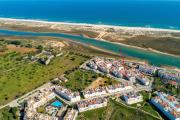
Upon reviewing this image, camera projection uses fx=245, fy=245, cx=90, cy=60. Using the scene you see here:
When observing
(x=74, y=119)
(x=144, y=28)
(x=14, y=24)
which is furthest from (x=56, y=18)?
(x=74, y=119)

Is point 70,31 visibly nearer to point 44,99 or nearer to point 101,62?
point 101,62

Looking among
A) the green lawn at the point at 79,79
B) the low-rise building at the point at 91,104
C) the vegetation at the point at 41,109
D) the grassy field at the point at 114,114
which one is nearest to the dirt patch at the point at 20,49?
the green lawn at the point at 79,79

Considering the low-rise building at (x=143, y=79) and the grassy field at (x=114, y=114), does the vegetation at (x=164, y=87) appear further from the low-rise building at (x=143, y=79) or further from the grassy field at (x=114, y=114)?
the grassy field at (x=114, y=114)

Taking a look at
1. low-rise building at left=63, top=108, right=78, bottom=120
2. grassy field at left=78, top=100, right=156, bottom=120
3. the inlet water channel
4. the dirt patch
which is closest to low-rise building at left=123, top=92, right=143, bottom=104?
grassy field at left=78, top=100, right=156, bottom=120

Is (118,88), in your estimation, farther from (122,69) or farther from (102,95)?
(122,69)

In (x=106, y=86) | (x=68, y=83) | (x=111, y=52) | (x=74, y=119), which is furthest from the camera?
(x=111, y=52)
